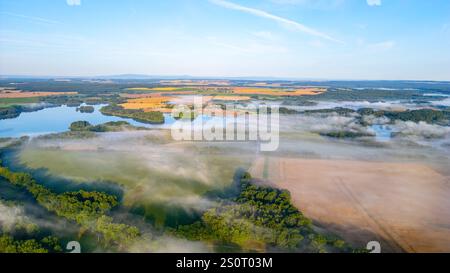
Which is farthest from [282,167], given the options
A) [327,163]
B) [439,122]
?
[439,122]

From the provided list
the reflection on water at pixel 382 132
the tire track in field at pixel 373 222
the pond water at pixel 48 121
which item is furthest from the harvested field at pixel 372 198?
the pond water at pixel 48 121

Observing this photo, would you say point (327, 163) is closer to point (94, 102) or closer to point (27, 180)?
point (27, 180)

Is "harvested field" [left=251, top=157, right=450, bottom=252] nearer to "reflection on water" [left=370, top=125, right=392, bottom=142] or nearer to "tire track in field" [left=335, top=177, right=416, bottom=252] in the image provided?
"tire track in field" [left=335, top=177, right=416, bottom=252]

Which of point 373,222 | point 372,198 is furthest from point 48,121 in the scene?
point 373,222

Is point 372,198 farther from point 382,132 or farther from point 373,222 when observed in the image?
point 382,132

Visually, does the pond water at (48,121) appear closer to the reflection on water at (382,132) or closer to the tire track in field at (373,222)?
the reflection on water at (382,132)
